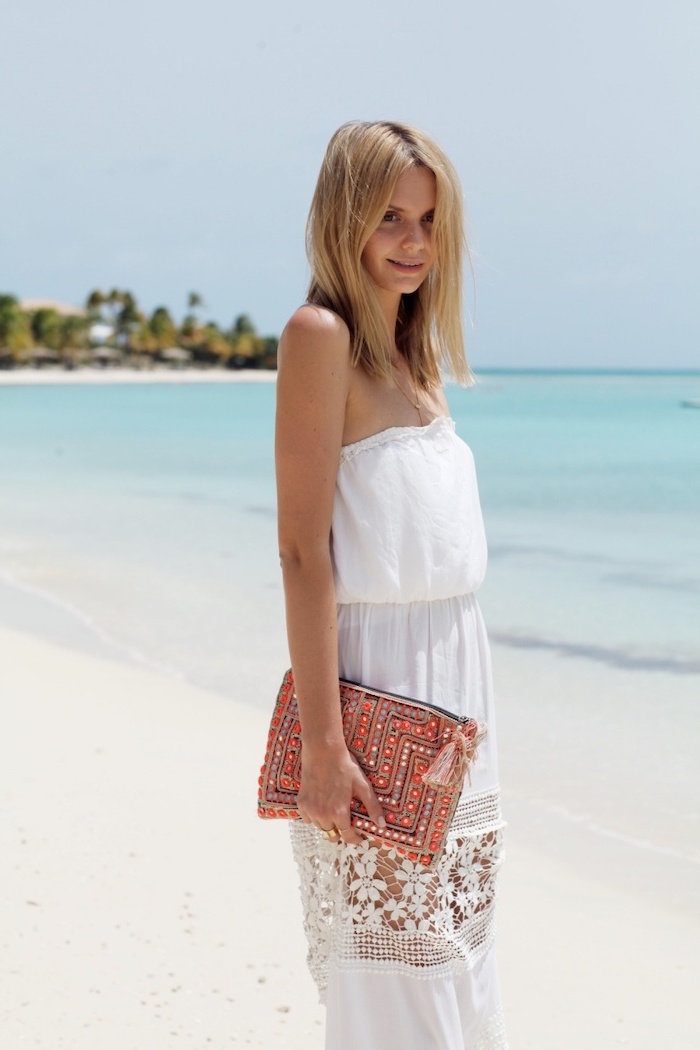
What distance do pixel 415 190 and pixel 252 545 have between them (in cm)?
964

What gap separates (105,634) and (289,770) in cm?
578

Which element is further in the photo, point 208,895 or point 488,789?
point 208,895

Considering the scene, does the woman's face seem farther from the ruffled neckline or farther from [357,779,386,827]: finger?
[357,779,386,827]: finger

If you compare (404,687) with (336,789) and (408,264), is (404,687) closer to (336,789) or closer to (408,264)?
(336,789)

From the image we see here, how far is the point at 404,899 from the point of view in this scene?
1774 mm

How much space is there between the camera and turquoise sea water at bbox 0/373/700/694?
7.47 m

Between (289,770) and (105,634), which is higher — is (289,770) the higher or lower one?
the higher one

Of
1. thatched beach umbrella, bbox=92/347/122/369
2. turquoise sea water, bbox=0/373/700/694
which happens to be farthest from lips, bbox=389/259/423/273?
thatched beach umbrella, bbox=92/347/122/369

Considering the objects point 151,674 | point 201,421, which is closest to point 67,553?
point 151,674

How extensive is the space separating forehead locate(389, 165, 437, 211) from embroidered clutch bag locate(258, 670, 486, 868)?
0.72 meters

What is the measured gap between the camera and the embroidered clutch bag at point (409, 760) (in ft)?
5.63

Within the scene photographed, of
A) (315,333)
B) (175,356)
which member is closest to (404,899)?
(315,333)

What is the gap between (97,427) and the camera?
32.1 meters

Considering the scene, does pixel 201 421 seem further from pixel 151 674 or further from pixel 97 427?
pixel 151 674
